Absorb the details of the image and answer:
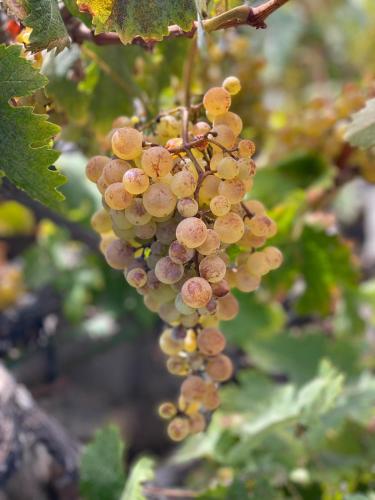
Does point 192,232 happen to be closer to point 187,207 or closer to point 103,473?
point 187,207

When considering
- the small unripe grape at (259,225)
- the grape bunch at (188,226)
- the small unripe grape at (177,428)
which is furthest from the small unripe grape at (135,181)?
the small unripe grape at (177,428)

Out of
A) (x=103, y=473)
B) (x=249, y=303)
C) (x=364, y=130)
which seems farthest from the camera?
(x=249, y=303)

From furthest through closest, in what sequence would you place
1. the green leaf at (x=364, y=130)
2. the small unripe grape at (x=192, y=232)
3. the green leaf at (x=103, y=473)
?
1. the green leaf at (x=103, y=473)
2. the green leaf at (x=364, y=130)
3. the small unripe grape at (x=192, y=232)

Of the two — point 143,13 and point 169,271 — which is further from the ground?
point 143,13

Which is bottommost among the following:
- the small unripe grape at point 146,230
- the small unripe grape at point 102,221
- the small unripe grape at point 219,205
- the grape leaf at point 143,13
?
the small unripe grape at point 102,221

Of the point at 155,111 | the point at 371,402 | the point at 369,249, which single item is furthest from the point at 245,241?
the point at 369,249

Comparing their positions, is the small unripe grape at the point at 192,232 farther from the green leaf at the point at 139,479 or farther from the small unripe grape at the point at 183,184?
the green leaf at the point at 139,479

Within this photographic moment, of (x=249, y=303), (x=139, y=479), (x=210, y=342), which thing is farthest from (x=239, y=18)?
(x=249, y=303)
